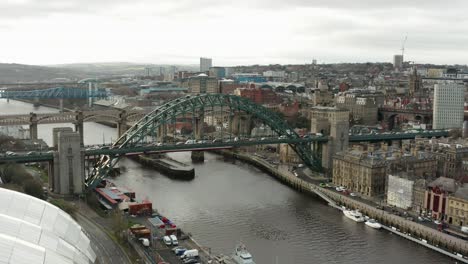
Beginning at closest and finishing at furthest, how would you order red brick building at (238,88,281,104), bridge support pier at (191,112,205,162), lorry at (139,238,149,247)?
lorry at (139,238,149,247) → bridge support pier at (191,112,205,162) → red brick building at (238,88,281,104)

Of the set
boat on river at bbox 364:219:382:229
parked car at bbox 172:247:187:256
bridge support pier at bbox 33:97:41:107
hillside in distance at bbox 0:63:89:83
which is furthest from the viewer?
hillside in distance at bbox 0:63:89:83

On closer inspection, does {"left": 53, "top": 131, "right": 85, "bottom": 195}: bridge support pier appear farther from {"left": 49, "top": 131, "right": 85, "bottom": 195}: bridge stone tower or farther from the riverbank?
the riverbank

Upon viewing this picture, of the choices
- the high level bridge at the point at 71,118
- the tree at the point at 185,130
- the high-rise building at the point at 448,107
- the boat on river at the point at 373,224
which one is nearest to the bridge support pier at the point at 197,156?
the high level bridge at the point at 71,118

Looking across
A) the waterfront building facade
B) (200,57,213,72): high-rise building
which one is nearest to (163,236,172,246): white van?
the waterfront building facade

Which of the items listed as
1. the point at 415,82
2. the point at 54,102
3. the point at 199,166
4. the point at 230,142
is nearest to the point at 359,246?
the point at 230,142

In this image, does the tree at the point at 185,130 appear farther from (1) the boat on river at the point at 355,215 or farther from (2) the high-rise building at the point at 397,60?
(2) the high-rise building at the point at 397,60

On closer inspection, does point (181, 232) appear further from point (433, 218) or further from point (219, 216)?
point (433, 218)
